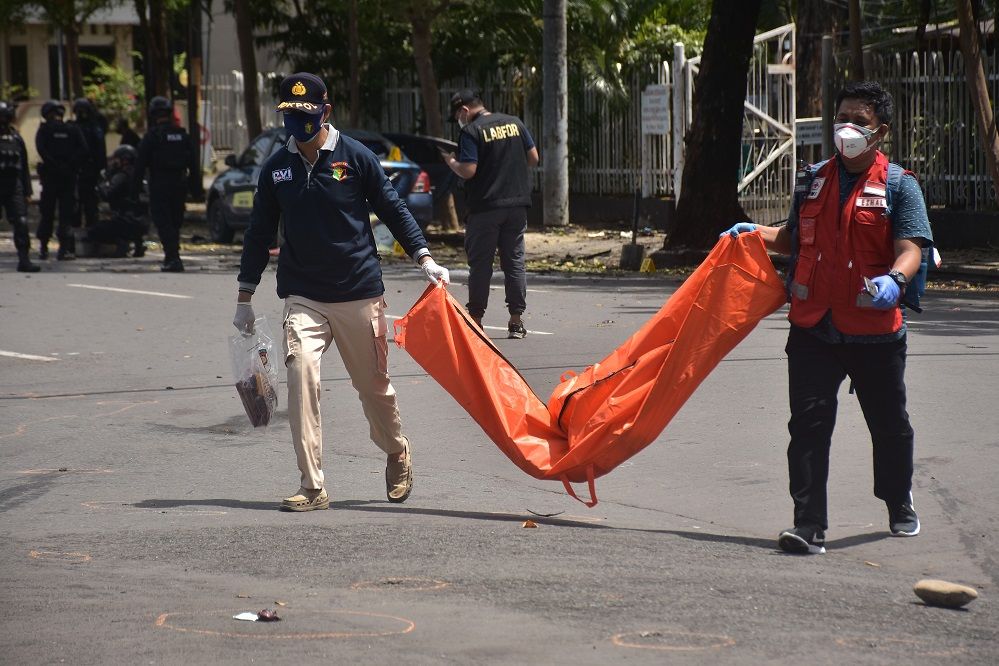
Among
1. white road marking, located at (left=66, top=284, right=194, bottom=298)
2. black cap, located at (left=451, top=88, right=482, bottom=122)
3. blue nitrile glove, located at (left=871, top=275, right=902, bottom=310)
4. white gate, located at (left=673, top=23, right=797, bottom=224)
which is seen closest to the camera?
blue nitrile glove, located at (left=871, top=275, right=902, bottom=310)

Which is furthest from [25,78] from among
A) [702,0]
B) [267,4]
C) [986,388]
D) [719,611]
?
[719,611]

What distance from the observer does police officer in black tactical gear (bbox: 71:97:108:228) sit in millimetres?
20047

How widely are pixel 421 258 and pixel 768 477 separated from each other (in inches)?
78.0

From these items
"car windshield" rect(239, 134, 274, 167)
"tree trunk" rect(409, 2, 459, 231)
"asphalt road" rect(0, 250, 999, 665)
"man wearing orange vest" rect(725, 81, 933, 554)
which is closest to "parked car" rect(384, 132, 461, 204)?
"tree trunk" rect(409, 2, 459, 231)

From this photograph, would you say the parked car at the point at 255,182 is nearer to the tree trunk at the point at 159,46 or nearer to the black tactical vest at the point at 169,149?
the black tactical vest at the point at 169,149

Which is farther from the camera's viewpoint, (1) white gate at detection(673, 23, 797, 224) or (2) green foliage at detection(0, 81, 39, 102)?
(2) green foliage at detection(0, 81, 39, 102)

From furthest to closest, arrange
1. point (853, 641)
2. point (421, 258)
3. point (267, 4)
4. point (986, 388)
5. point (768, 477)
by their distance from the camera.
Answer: point (267, 4) → point (986, 388) → point (768, 477) → point (421, 258) → point (853, 641)

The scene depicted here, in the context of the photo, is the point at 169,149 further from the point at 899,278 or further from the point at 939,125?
the point at 899,278

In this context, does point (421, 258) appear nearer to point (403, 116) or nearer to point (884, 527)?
point (884, 527)

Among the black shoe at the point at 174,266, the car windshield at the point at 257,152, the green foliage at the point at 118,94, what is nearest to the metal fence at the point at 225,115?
the green foliage at the point at 118,94

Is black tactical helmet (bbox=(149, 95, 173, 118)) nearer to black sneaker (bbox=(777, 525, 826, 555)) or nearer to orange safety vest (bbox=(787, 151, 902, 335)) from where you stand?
orange safety vest (bbox=(787, 151, 902, 335))

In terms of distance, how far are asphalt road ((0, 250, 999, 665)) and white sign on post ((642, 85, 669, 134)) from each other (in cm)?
1065

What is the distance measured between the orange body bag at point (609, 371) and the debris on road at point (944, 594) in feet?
4.84

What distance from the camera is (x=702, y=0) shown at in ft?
97.1
